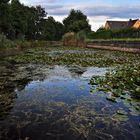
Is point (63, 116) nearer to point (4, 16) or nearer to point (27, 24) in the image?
point (4, 16)

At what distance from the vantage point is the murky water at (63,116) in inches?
183

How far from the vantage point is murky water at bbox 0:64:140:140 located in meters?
4.64

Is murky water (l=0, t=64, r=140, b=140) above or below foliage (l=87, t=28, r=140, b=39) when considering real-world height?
below

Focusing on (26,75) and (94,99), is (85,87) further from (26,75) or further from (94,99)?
(26,75)

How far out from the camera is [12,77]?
10445 millimetres

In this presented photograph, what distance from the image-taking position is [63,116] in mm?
5582

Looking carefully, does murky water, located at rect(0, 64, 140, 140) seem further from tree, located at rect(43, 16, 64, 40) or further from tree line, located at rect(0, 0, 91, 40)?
tree, located at rect(43, 16, 64, 40)

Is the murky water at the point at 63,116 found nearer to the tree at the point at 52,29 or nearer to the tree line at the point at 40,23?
the tree line at the point at 40,23

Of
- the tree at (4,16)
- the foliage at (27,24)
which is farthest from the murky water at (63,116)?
the foliage at (27,24)

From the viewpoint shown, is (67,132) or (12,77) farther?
(12,77)

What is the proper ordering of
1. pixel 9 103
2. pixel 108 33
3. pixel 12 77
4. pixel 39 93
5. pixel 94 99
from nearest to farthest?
pixel 9 103
pixel 94 99
pixel 39 93
pixel 12 77
pixel 108 33

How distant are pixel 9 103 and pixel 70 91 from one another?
209 centimetres

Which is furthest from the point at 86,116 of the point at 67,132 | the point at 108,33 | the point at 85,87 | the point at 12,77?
the point at 108,33

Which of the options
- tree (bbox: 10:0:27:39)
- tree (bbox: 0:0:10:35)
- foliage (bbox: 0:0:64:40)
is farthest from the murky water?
tree (bbox: 10:0:27:39)
